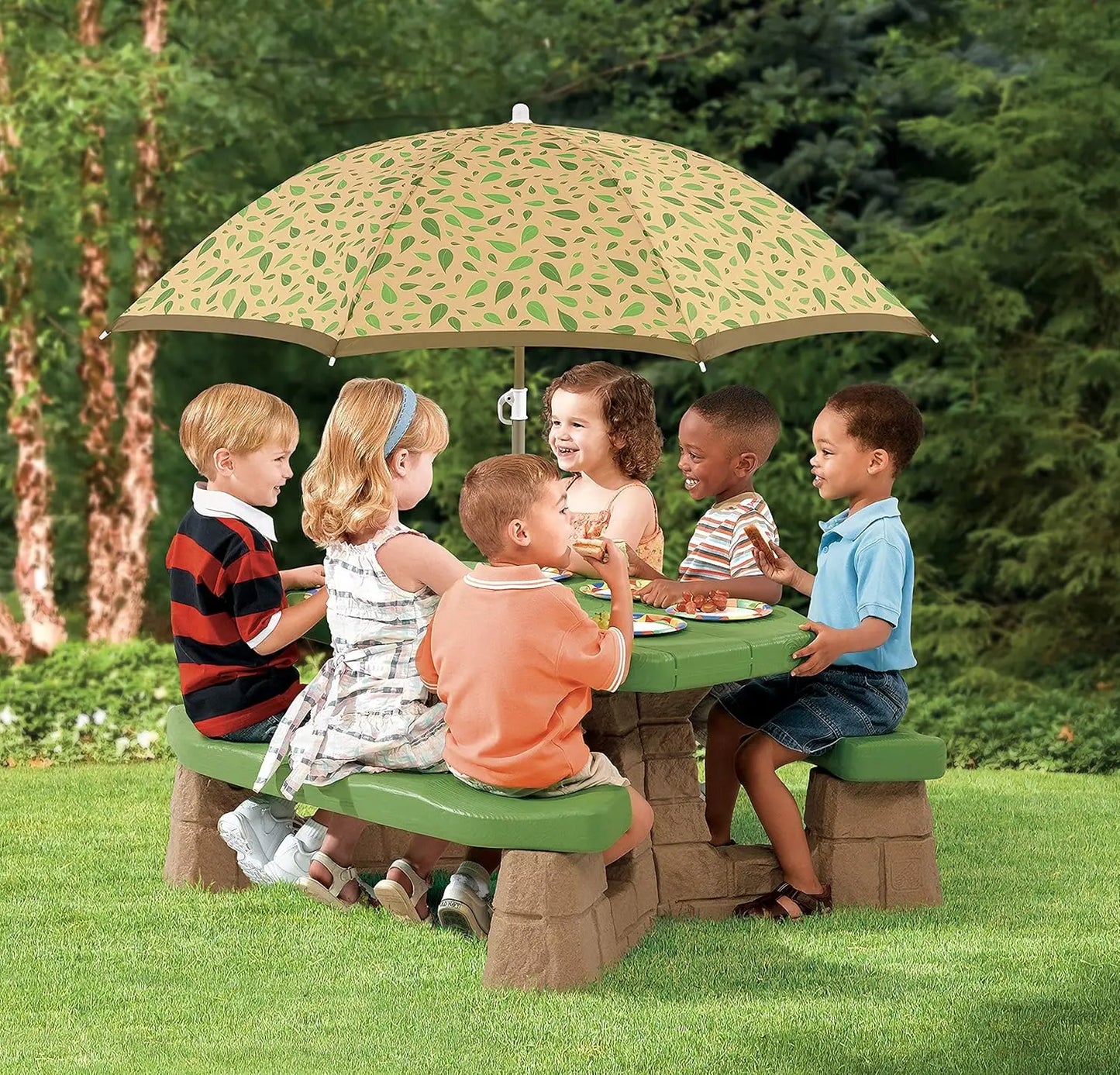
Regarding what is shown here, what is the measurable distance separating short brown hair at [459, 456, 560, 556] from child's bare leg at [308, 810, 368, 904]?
119 cm

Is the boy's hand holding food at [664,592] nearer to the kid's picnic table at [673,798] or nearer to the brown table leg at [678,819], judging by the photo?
the kid's picnic table at [673,798]

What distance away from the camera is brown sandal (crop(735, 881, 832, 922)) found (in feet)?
17.6

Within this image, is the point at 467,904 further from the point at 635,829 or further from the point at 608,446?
the point at 608,446

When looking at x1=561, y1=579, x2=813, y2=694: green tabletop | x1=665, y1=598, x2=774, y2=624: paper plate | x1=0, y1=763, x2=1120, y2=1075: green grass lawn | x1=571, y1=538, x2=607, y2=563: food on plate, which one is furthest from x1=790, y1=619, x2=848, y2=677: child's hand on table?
x1=0, y1=763, x2=1120, y2=1075: green grass lawn

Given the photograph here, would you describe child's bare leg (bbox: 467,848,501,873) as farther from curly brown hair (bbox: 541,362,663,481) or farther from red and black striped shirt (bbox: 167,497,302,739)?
curly brown hair (bbox: 541,362,663,481)

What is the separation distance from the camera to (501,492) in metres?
4.48

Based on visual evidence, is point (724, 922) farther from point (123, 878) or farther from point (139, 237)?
point (139, 237)

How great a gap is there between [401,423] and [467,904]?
1.39 meters

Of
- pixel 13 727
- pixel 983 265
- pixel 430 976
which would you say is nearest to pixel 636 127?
pixel 983 265

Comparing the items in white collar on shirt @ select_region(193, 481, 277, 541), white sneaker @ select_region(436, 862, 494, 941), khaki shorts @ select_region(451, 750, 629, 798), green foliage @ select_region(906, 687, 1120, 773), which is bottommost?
green foliage @ select_region(906, 687, 1120, 773)

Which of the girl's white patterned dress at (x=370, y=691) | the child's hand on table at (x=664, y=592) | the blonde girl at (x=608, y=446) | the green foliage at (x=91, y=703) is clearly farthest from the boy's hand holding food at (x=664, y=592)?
the green foliage at (x=91, y=703)

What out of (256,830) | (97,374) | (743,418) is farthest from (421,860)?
(97,374)

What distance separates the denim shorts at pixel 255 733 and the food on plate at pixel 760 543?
155 cm

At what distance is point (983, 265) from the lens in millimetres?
11648
